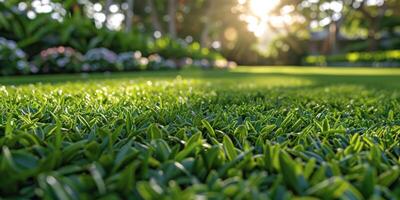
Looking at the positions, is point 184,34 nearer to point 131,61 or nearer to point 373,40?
point 373,40

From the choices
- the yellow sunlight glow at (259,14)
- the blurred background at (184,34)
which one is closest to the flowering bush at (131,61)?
the blurred background at (184,34)

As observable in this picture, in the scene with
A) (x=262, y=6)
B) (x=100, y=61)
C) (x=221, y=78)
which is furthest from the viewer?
(x=262, y=6)

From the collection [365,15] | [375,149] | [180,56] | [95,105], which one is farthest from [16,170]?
[365,15]

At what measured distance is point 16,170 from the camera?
0.98 m

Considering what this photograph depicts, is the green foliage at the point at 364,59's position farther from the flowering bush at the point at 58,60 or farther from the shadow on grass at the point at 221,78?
the flowering bush at the point at 58,60

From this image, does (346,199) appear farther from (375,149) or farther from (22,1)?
(22,1)

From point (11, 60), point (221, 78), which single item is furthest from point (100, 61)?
point (221, 78)

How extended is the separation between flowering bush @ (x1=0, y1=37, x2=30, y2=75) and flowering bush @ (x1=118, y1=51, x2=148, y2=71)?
2542mm

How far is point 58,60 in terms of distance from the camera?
24.6 feet

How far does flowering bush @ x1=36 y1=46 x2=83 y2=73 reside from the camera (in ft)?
24.2

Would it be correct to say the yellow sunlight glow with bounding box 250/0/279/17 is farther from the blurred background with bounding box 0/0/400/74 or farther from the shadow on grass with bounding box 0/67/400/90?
the shadow on grass with bounding box 0/67/400/90

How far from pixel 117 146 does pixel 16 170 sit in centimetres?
36

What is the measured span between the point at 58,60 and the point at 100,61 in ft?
3.59

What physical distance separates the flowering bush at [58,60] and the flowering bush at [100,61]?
0.25 metres
